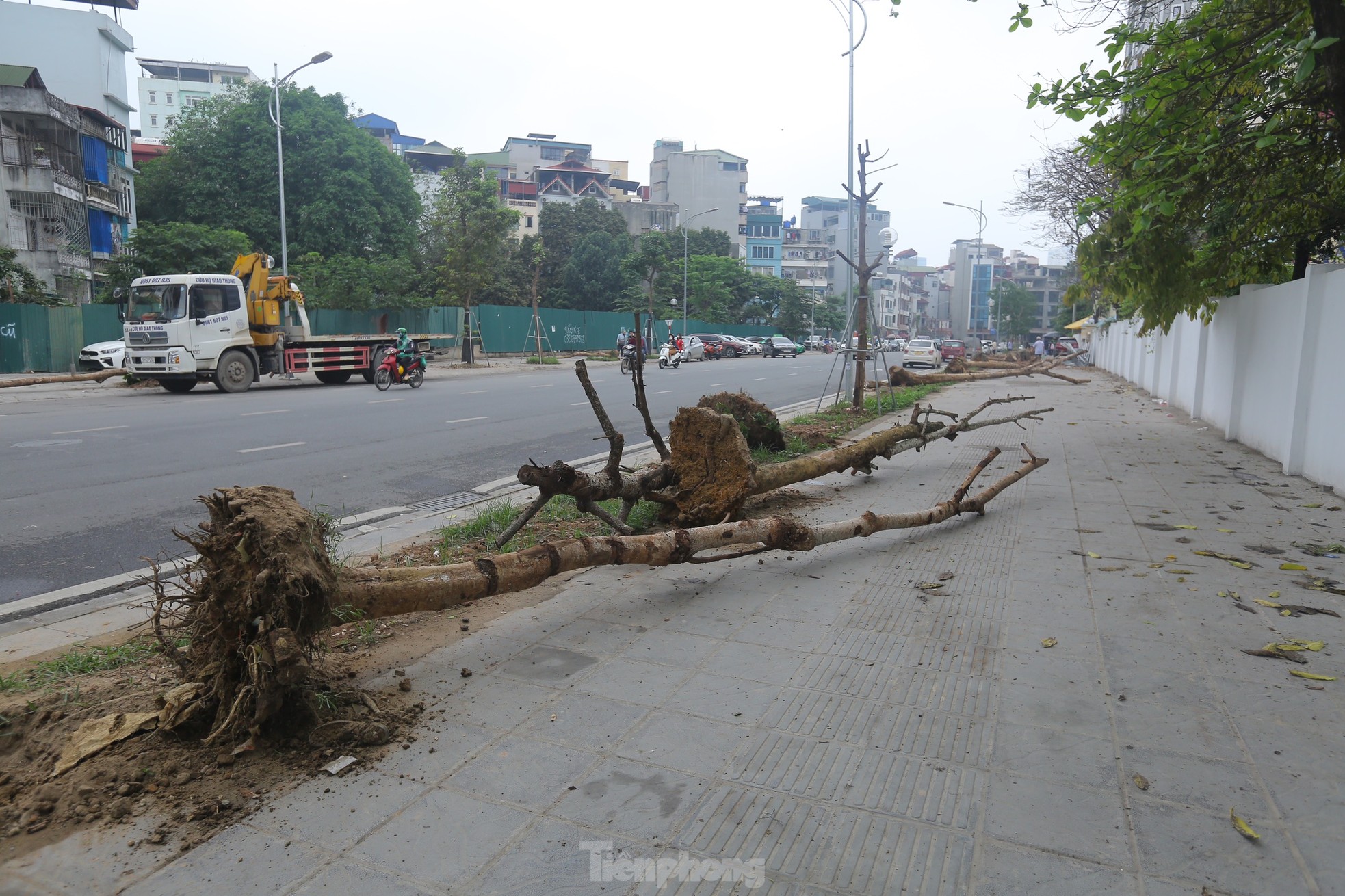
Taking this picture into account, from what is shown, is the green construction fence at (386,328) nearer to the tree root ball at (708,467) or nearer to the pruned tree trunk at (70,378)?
the pruned tree trunk at (70,378)

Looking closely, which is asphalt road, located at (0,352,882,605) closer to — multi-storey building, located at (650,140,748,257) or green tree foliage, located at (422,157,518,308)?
green tree foliage, located at (422,157,518,308)

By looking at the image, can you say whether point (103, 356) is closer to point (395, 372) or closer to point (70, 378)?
point (70, 378)

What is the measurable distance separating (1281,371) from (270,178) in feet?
143

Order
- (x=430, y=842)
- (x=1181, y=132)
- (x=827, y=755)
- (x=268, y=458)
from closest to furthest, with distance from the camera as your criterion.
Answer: (x=430, y=842) → (x=827, y=755) → (x=1181, y=132) → (x=268, y=458)

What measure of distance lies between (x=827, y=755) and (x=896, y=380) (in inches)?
676

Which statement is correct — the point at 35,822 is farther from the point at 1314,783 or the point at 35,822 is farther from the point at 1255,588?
the point at 1255,588

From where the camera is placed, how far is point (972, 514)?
707 cm

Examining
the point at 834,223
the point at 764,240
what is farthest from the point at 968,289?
the point at 764,240

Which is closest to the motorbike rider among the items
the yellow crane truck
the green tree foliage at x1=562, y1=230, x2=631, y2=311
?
the yellow crane truck

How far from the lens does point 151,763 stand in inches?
114

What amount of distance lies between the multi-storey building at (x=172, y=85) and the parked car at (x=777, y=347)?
64075mm

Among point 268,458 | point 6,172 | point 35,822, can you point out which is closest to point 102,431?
point 268,458

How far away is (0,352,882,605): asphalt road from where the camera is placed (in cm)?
625

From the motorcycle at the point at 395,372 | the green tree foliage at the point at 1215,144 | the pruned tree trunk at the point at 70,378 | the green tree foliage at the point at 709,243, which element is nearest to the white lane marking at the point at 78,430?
the pruned tree trunk at the point at 70,378
